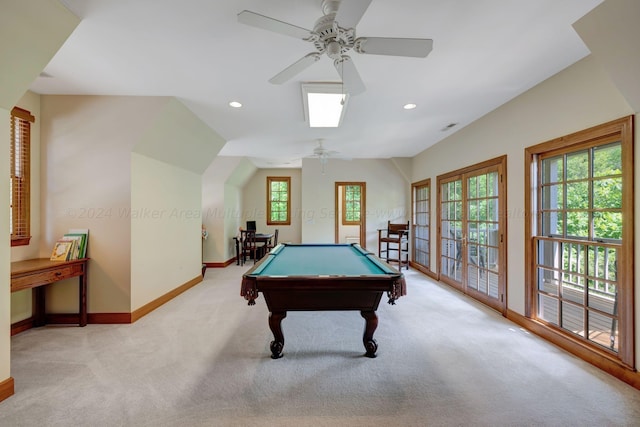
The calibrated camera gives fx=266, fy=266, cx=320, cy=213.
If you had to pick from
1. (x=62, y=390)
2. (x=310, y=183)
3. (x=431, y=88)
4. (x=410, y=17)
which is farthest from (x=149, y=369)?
(x=310, y=183)

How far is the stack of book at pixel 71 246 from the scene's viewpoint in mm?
2764

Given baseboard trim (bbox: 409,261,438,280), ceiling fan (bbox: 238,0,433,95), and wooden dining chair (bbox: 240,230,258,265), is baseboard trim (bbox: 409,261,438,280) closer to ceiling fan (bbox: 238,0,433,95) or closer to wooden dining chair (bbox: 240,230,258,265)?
wooden dining chair (bbox: 240,230,258,265)

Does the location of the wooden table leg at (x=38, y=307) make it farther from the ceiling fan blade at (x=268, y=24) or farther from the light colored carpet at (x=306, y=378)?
the ceiling fan blade at (x=268, y=24)

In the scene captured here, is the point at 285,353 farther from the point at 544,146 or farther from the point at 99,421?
the point at 544,146

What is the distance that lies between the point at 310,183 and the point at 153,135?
3720 millimetres

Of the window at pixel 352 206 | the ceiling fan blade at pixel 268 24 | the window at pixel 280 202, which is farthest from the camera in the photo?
the window at pixel 280 202

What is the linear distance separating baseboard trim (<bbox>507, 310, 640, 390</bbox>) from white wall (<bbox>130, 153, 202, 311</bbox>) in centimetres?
435

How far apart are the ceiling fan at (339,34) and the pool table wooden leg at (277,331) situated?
1.87 m

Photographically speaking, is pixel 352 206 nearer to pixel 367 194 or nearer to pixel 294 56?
pixel 367 194

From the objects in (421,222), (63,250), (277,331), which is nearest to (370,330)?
(277,331)

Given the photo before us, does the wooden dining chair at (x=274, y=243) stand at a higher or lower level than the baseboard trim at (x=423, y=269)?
higher

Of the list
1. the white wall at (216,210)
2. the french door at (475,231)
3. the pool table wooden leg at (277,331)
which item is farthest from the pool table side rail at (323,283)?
the white wall at (216,210)

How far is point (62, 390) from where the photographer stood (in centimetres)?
188

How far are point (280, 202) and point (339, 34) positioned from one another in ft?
21.7
